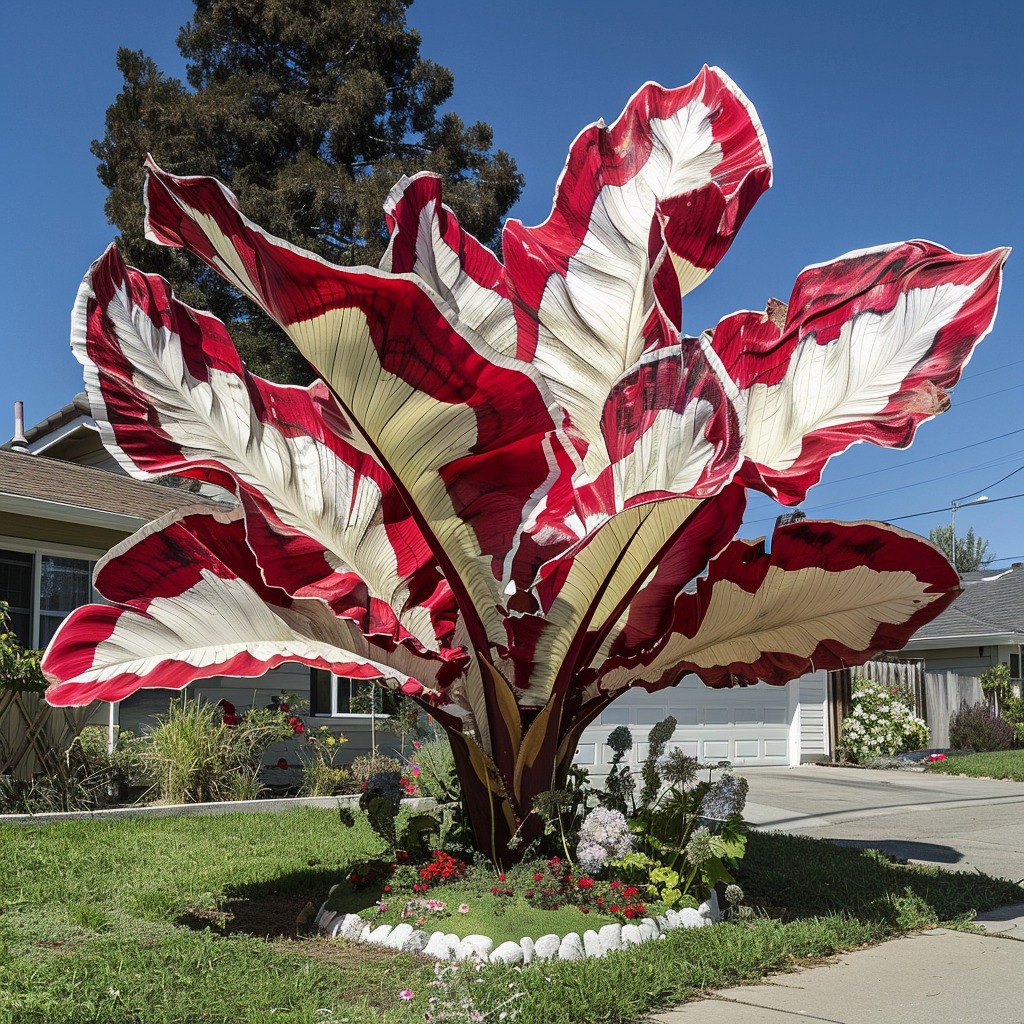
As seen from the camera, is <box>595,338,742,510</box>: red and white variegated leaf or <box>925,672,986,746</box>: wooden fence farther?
<box>925,672,986,746</box>: wooden fence

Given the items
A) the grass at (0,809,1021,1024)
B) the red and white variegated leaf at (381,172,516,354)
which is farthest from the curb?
the red and white variegated leaf at (381,172,516,354)

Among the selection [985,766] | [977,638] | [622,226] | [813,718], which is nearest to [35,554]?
[622,226]

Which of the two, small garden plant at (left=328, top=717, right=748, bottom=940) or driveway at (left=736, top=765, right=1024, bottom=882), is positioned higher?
small garden plant at (left=328, top=717, right=748, bottom=940)

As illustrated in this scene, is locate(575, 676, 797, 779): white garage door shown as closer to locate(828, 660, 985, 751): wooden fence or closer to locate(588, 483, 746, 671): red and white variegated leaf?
locate(828, 660, 985, 751): wooden fence

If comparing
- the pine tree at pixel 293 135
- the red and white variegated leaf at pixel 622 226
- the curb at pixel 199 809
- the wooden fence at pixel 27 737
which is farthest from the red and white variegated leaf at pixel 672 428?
the pine tree at pixel 293 135

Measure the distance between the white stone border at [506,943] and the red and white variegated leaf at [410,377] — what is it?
166 cm

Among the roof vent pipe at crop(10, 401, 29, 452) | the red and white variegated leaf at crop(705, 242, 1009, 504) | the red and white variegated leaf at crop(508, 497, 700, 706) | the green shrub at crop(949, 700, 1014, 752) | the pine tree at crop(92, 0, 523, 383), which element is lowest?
the green shrub at crop(949, 700, 1014, 752)

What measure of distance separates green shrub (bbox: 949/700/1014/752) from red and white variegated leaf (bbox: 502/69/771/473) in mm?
18137

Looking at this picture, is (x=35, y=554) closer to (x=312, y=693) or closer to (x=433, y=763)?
(x=312, y=693)

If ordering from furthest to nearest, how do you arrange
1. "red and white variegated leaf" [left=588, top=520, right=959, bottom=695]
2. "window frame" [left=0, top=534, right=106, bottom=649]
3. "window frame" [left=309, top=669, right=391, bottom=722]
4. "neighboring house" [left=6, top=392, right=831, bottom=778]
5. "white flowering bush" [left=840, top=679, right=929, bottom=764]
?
"white flowering bush" [left=840, top=679, right=929, bottom=764] → "window frame" [left=309, top=669, right=391, bottom=722] → "neighboring house" [left=6, top=392, right=831, bottom=778] → "window frame" [left=0, top=534, right=106, bottom=649] → "red and white variegated leaf" [left=588, top=520, right=959, bottom=695]

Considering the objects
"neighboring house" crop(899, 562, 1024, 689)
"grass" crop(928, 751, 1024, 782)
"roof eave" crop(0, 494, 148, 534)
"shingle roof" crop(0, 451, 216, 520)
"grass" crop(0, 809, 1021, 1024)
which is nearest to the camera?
"grass" crop(0, 809, 1021, 1024)

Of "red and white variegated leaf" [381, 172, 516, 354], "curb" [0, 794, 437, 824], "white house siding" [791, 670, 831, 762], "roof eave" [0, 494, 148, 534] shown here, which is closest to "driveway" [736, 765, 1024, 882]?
"white house siding" [791, 670, 831, 762]

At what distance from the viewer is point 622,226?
20.1 ft

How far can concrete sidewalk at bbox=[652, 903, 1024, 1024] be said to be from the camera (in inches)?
167
